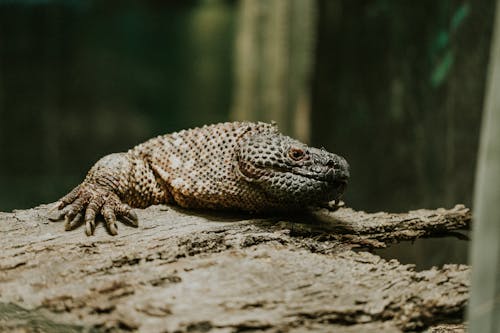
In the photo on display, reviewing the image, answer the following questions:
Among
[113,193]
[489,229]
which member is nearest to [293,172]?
[113,193]

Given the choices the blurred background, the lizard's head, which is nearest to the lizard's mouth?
the lizard's head

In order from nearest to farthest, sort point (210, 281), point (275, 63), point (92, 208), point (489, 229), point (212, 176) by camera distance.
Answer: point (489, 229) < point (210, 281) < point (92, 208) < point (212, 176) < point (275, 63)

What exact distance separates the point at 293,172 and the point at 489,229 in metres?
1.12

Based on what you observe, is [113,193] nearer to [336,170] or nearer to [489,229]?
[336,170]

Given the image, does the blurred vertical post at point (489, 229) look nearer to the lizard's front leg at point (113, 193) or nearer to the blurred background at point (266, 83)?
the lizard's front leg at point (113, 193)

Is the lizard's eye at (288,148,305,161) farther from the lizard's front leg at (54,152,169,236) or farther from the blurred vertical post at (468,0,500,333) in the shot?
the blurred vertical post at (468,0,500,333)

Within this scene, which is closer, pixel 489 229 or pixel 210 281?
pixel 489 229

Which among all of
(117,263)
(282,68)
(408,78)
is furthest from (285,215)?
(282,68)

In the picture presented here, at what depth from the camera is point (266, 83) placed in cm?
542

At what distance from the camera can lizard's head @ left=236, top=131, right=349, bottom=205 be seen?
2.25 m

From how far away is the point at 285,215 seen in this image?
2.45 meters

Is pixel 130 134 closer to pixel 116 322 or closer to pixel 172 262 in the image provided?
pixel 172 262

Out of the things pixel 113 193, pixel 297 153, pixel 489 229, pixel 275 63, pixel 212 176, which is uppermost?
pixel 275 63

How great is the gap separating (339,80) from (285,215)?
8.56ft
